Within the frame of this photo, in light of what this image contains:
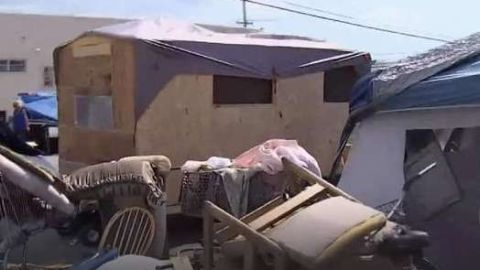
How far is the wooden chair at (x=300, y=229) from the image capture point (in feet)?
12.5

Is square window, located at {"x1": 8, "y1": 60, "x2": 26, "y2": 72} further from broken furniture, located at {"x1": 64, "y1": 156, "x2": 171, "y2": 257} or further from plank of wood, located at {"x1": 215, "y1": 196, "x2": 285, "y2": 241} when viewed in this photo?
plank of wood, located at {"x1": 215, "y1": 196, "x2": 285, "y2": 241}

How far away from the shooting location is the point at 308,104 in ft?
36.4

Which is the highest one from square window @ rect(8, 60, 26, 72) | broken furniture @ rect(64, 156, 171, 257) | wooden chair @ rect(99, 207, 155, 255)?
square window @ rect(8, 60, 26, 72)

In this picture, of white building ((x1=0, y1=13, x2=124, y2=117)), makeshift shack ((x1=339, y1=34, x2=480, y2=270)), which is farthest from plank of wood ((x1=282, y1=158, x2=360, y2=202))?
white building ((x1=0, y1=13, x2=124, y2=117))

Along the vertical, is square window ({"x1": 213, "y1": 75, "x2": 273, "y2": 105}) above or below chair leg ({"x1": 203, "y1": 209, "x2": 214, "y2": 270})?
above

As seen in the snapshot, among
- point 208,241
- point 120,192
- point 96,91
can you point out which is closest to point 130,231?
point 120,192

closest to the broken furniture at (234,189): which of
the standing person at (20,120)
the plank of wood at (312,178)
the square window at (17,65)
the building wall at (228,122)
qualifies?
the building wall at (228,122)

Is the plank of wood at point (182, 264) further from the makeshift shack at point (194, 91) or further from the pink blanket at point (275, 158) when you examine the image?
the makeshift shack at point (194, 91)

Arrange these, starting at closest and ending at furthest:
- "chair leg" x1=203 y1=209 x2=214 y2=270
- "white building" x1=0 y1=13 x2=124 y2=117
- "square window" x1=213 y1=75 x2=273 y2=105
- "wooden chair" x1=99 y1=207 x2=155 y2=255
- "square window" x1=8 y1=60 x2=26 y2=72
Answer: "chair leg" x1=203 y1=209 x2=214 y2=270 < "wooden chair" x1=99 y1=207 x2=155 y2=255 < "square window" x1=213 y1=75 x2=273 y2=105 < "white building" x1=0 y1=13 x2=124 y2=117 < "square window" x1=8 y1=60 x2=26 y2=72

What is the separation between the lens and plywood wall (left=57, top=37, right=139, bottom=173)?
9922 millimetres

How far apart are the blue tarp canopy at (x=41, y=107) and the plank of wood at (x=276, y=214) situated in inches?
643

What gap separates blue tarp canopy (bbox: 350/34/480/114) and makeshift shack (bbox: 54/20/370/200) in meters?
2.92

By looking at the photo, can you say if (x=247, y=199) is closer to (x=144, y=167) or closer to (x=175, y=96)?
(x=144, y=167)

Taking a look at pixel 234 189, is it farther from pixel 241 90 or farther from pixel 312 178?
pixel 312 178
